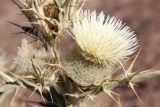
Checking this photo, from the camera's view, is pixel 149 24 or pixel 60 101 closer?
pixel 60 101

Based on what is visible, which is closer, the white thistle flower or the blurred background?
the white thistle flower

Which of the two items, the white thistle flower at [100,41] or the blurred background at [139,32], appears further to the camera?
the blurred background at [139,32]

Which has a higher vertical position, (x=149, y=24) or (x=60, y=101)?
(x=60, y=101)

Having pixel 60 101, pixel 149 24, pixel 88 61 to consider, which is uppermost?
pixel 88 61

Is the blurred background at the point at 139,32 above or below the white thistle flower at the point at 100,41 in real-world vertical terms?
below

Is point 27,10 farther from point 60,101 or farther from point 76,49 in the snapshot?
point 60,101

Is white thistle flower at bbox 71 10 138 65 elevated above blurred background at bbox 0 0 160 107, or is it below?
above

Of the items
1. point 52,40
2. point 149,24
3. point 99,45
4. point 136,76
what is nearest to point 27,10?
point 52,40
